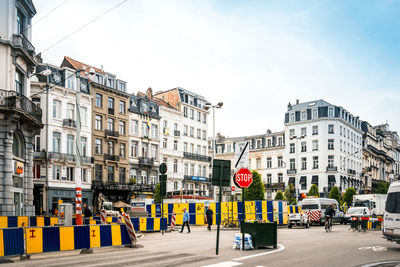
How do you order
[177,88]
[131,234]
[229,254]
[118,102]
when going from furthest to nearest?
[177,88] → [118,102] → [131,234] → [229,254]

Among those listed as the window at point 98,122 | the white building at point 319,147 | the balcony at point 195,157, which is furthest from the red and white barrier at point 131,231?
the white building at point 319,147

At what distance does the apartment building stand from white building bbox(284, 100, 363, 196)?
29975 millimetres

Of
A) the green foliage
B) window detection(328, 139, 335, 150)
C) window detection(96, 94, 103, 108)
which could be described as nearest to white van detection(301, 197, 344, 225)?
window detection(96, 94, 103, 108)

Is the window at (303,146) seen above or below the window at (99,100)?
below

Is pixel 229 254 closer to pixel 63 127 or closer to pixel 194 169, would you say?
pixel 63 127

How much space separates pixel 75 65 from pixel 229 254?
43.3m

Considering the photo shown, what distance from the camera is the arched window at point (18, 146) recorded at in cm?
2786

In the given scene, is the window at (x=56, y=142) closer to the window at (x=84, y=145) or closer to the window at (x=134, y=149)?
the window at (x=84, y=145)

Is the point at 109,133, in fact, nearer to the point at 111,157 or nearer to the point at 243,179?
the point at 111,157

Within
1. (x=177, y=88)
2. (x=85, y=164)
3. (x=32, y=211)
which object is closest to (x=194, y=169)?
(x=177, y=88)

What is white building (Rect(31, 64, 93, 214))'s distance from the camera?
45.7m

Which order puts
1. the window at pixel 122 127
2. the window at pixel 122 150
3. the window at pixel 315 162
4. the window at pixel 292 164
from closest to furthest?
the window at pixel 122 150, the window at pixel 122 127, the window at pixel 315 162, the window at pixel 292 164

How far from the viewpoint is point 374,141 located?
9788 cm

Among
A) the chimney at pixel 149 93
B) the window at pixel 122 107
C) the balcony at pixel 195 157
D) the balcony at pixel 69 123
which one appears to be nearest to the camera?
the balcony at pixel 69 123
